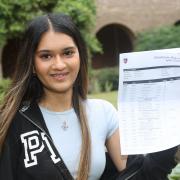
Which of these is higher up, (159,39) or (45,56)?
(45,56)

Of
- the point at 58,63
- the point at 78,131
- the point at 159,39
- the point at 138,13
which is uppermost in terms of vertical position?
the point at 58,63

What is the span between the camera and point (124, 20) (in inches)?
923

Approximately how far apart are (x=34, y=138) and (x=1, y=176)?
19 centimetres

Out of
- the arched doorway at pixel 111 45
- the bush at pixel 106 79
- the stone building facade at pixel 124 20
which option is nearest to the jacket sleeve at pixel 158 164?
the bush at pixel 106 79

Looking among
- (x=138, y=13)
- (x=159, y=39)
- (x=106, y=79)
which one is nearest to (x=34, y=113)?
(x=106, y=79)

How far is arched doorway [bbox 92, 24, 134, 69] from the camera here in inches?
973

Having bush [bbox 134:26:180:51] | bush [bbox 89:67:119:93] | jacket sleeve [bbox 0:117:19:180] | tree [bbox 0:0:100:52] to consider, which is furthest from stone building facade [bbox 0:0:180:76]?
jacket sleeve [bbox 0:117:19:180]

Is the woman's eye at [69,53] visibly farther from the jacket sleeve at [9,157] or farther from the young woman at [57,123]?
the jacket sleeve at [9,157]

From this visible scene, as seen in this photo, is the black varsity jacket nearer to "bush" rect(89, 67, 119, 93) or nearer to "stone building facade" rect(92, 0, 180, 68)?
"bush" rect(89, 67, 119, 93)

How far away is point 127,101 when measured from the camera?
2178 millimetres

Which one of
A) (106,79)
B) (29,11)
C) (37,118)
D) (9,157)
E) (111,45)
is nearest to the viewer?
(9,157)

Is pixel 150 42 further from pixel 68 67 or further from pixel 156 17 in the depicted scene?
pixel 68 67

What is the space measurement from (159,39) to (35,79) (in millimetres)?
19379

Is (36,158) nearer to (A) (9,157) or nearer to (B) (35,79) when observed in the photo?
(A) (9,157)
